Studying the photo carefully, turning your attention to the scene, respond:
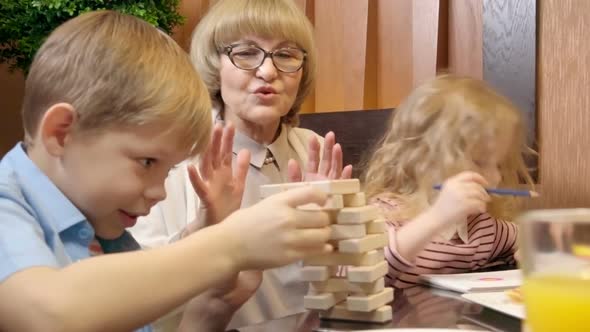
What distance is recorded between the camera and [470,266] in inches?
52.5

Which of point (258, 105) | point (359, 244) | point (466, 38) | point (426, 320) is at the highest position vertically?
point (466, 38)

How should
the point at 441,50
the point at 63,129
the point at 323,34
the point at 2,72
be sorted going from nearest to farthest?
the point at 63,129
the point at 441,50
the point at 323,34
the point at 2,72

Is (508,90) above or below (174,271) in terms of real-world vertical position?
above

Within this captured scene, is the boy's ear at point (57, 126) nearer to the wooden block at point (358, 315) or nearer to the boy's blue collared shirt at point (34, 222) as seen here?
the boy's blue collared shirt at point (34, 222)

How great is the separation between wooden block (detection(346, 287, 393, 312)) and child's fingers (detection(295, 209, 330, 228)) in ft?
0.33

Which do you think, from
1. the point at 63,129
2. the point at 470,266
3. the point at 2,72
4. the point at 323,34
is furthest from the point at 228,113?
the point at 2,72

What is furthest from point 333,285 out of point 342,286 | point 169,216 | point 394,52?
point 394,52

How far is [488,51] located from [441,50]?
37 centimetres

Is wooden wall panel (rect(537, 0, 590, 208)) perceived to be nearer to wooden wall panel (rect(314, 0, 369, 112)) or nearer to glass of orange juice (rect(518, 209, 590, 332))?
wooden wall panel (rect(314, 0, 369, 112))

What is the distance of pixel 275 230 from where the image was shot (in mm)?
726

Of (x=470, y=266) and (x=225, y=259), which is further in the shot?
(x=470, y=266)

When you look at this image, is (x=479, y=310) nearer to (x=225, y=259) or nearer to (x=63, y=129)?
(x=225, y=259)

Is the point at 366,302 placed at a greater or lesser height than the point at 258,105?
lesser

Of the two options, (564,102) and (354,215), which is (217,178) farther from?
(564,102)
